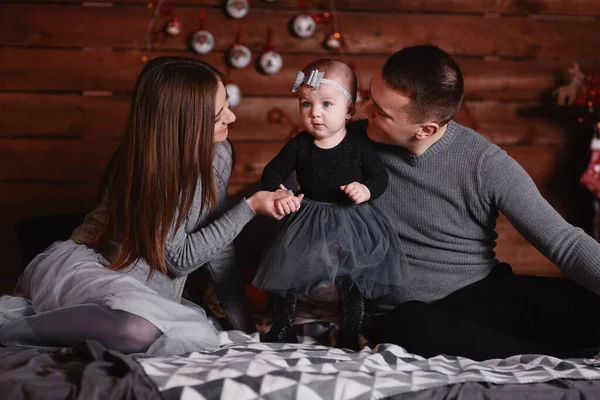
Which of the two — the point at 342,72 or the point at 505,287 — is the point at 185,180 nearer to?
the point at 342,72

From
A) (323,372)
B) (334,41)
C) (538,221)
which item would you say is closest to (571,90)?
(334,41)

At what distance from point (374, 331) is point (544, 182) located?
1815 mm

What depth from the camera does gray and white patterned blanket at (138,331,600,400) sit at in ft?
5.20

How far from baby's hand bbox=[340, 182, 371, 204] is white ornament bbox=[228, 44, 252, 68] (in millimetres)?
1484

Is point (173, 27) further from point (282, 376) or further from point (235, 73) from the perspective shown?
point (282, 376)

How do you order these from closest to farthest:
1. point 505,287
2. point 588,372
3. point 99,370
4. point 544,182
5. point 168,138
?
point 99,370 → point 588,372 → point 168,138 → point 505,287 → point 544,182

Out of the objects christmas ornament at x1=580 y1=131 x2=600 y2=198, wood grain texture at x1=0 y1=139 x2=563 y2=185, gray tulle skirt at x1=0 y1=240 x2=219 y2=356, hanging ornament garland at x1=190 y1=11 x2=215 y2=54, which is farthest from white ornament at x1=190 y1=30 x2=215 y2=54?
christmas ornament at x1=580 y1=131 x2=600 y2=198

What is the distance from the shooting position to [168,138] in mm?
1986

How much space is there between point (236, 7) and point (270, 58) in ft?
0.94

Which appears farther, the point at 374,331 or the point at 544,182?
the point at 544,182

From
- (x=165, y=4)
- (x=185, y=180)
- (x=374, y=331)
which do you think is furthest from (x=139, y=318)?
(x=165, y=4)

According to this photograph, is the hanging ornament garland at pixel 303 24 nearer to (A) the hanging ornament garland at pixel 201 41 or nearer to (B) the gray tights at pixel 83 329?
(A) the hanging ornament garland at pixel 201 41

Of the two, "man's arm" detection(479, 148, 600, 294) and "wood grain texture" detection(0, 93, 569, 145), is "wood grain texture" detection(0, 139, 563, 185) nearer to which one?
"wood grain texture" detection(0, 93, 569, 145)

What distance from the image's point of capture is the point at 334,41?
3328 millimetres
